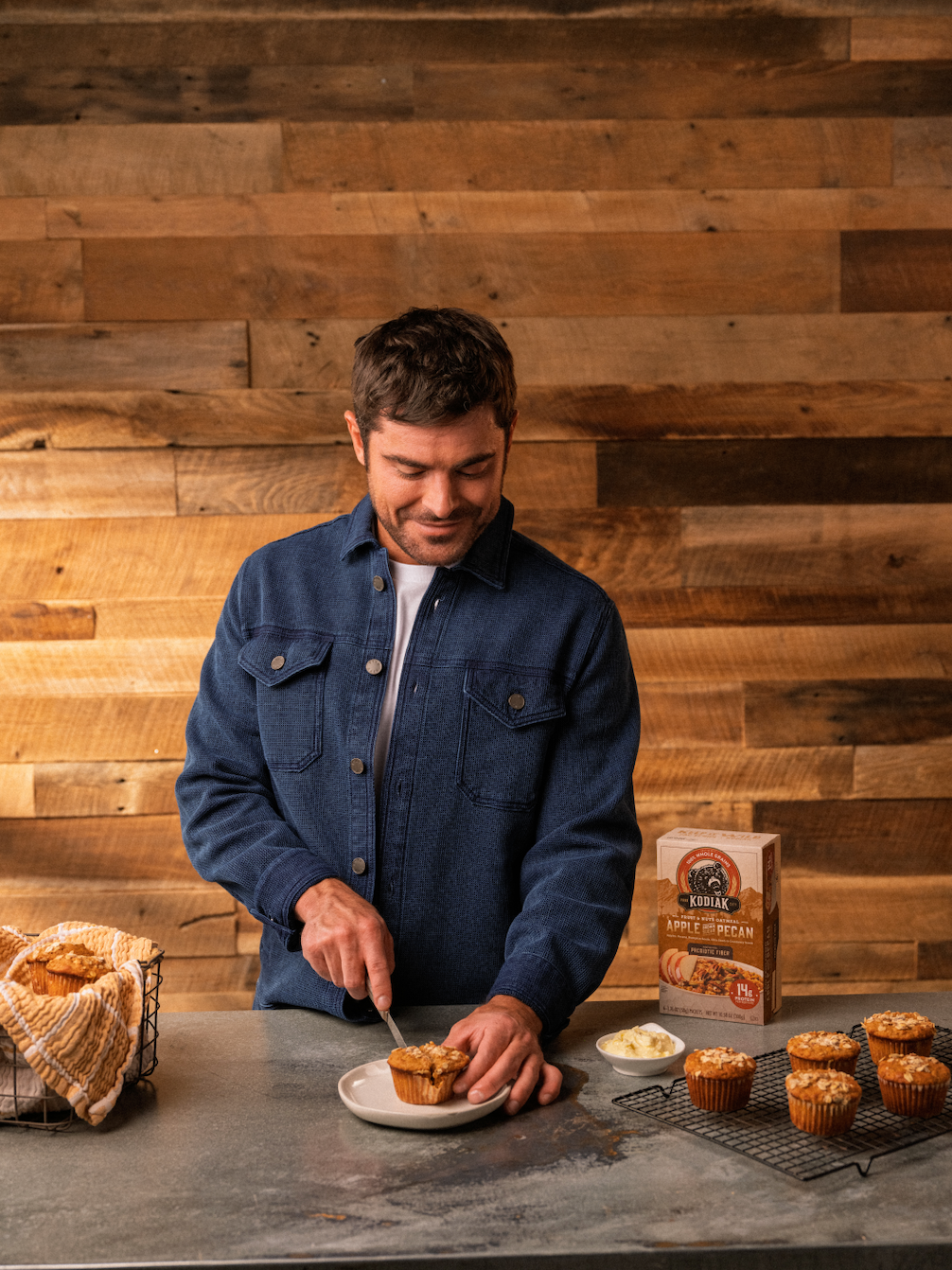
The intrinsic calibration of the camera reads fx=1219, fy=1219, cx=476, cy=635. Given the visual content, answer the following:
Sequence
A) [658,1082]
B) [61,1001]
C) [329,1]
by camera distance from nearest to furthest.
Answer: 1. [61,1001]
2. [658,1082]
3. [329,1]

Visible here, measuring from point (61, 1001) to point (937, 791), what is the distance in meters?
2.25

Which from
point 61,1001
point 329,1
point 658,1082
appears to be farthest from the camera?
point 329,1

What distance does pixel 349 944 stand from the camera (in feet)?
4.72

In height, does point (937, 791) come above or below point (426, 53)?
below

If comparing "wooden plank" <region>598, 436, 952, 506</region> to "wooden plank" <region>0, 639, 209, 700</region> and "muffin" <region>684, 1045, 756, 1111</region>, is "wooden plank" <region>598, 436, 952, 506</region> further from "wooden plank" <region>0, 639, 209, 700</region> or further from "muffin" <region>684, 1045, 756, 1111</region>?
"muffin" <region>684, 1045, 756, 1111</region>

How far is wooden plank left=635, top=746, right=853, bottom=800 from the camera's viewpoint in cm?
288

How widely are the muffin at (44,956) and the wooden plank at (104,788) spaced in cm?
146

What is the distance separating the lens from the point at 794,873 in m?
2.90

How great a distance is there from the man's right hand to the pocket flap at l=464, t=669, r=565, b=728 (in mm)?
314

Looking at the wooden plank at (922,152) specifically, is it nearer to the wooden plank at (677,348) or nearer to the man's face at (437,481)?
the wooden plank at (677,348)

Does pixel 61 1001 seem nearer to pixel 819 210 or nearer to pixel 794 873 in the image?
pixel 794 873

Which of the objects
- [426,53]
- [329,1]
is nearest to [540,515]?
[426,53]

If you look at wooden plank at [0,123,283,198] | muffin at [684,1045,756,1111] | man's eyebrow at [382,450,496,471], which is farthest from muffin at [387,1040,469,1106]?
wooden plank at [0,123,283,198]

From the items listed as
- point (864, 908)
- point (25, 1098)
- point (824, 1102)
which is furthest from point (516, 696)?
point (864, 908)
